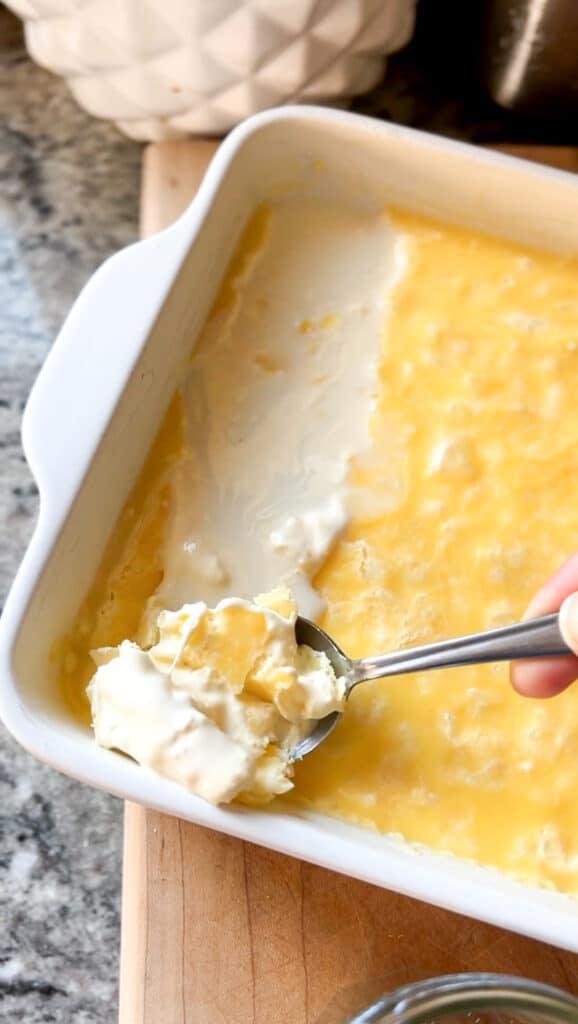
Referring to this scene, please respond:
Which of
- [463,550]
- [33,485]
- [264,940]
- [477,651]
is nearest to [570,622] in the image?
[477,651]

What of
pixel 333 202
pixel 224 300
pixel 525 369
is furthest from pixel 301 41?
pixel 525 369

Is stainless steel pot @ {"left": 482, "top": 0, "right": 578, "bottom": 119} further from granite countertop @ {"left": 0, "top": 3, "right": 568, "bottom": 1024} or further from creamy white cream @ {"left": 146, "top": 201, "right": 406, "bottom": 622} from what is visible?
creamy white cream @ {"left": 146, "top": 201, "right": 406, "bottom": 622}

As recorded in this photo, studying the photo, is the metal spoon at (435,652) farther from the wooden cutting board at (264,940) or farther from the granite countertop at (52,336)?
the granite countertop at (52,336)

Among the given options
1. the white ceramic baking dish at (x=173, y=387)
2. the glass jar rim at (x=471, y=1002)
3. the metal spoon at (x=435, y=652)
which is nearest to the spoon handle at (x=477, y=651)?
the metal spoon at (x=435, y=652)

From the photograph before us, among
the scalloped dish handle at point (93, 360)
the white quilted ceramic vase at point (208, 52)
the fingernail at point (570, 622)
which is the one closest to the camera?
the fingernail at point (570, 622)

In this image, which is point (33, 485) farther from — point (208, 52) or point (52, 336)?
point (208, 52)
